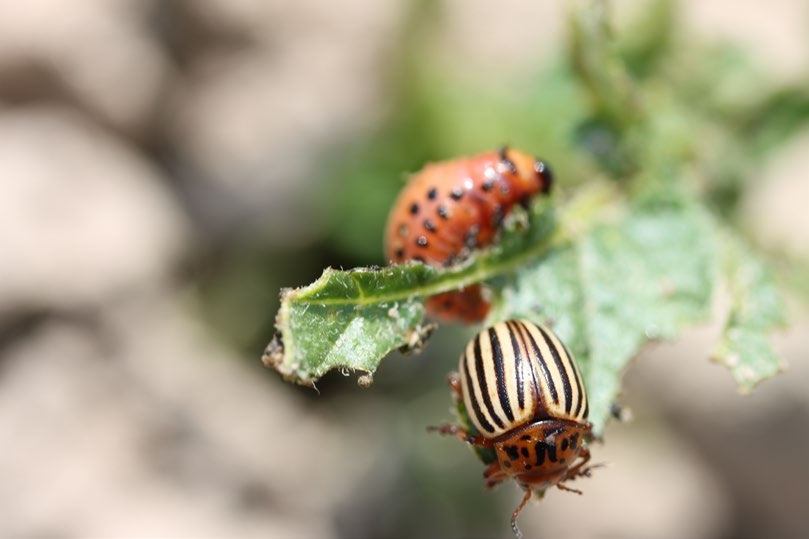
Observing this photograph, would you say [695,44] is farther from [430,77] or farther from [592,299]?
[592,299]

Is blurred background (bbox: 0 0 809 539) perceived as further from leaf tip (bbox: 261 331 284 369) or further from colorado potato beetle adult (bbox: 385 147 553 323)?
leaf tip (bbox: 261 331 284 369)

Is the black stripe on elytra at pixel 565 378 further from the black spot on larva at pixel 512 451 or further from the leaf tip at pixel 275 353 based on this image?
the leaf tip at pixel 275 353

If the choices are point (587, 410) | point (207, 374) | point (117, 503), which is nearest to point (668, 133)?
point (587, 410)

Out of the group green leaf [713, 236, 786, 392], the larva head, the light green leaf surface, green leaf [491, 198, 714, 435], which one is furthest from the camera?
the larva head

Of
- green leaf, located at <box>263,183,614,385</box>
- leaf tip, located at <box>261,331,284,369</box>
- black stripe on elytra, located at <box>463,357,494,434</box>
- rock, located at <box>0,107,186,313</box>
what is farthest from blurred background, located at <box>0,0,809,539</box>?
leaf tip, located at <box>261,331,284,369</box>

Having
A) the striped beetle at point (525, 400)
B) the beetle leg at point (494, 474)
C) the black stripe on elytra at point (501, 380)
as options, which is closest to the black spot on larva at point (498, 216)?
the striped beetle at point (525, 400)

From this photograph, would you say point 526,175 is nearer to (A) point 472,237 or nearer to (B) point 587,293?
(A) point 472,237
